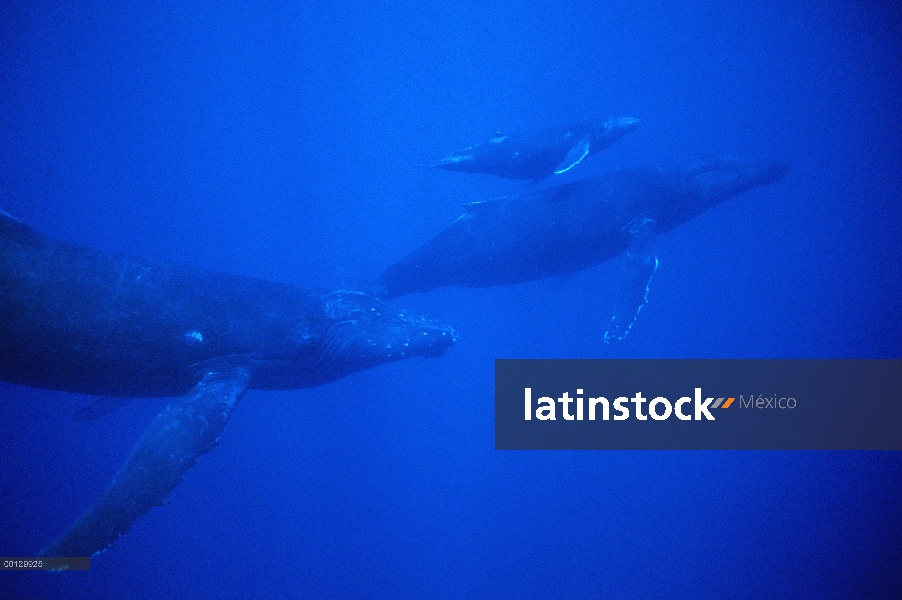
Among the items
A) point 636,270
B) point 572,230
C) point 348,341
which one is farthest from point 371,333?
point 636,270

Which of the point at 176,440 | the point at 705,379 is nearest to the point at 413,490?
the point at 705,379

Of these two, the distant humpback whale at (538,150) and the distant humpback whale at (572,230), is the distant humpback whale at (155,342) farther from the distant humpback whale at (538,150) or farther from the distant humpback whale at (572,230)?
the distant humpback whale at (538,150)

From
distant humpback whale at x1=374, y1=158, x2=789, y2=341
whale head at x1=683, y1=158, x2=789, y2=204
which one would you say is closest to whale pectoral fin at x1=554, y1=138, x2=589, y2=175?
distant humpback whale at x1=374, y1=158, x2=789, y2=341

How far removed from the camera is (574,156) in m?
9.29

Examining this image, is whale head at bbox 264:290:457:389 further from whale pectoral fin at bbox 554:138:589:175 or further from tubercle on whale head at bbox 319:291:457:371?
whale pectoral fin at bbox 554:138:589:175

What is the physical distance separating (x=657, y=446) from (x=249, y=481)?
1334cm

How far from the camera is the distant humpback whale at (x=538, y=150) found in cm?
962

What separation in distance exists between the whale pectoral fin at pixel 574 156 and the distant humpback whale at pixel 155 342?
4902mm

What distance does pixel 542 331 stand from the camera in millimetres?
19031

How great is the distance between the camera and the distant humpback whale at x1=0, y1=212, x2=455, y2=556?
15.5 ft

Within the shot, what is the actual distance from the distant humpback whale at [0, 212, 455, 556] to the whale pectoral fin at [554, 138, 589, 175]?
4.90 metres

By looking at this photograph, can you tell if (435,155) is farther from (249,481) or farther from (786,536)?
(786,536)

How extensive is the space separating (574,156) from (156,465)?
28.3ft

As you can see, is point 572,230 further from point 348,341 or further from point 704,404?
point 704,404
